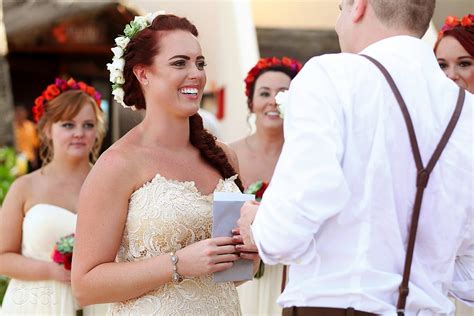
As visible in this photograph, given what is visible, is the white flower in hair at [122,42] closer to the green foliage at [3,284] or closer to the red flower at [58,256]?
the red flower at [58,256]

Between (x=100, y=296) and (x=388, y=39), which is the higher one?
(x=388, y=39)

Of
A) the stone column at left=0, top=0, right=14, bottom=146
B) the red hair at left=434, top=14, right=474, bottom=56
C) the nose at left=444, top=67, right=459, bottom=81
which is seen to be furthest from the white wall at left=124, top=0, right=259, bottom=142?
the nose at left=444, top=67, right=459, bottom=81

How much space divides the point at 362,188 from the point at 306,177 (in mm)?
211

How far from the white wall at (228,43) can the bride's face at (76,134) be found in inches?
177

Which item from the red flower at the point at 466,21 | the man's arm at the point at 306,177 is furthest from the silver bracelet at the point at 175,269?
the red flower at the point at 466,21

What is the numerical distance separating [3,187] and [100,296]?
719cm

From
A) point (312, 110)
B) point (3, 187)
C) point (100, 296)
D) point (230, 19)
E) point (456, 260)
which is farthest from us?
point (230, 19)

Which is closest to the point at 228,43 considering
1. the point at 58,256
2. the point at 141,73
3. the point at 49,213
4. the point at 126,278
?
the point at 49,213

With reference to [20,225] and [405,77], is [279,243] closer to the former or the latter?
[405,77]

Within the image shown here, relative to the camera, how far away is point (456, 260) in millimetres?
3010

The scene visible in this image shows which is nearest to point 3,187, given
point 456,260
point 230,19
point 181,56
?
point 230,19

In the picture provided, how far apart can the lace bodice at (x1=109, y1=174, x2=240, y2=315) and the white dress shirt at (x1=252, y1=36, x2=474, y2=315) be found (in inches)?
35.5

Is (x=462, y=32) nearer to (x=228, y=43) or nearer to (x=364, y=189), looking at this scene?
(x=364, y=189)

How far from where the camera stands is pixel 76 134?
5.97 m
